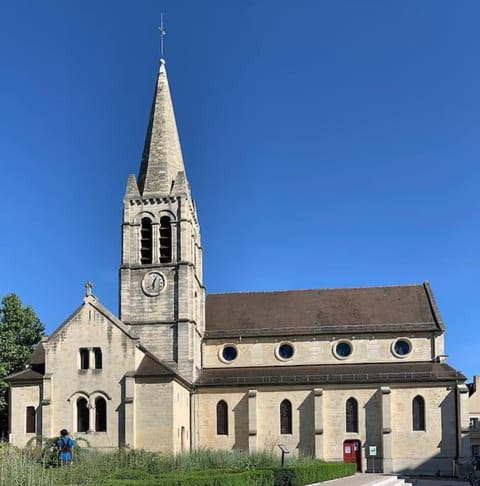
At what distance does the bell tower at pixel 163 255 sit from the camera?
5569cm

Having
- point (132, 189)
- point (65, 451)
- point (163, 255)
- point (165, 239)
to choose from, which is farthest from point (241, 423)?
point (65, 451)

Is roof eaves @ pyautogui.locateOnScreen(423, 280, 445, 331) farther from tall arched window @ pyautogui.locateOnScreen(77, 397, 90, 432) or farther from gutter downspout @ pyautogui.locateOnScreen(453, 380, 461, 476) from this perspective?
tall arched window @ pyautogui.locateOnScreen(77, 397, 90, 432)

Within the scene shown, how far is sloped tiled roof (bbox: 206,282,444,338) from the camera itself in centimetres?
5941

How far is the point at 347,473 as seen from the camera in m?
44.9

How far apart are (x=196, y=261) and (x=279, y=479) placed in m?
29.7

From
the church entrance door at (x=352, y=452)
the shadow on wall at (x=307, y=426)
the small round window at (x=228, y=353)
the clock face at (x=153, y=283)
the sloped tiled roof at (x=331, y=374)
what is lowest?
Result: the church entrance door at (x=352, y=452)

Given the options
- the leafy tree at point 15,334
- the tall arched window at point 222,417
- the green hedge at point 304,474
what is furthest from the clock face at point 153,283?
the green hedge at point 304,474

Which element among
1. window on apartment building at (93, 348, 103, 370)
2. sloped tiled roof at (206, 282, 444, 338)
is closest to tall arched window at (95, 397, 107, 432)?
window on apartment building at (93, 348, 103, 370)

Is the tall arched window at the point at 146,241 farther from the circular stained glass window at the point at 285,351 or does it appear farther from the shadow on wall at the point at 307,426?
the shadow on wall at the point at 307,426

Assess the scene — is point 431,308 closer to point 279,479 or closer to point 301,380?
point 301,380

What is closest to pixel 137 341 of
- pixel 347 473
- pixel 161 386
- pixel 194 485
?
pixel 161 386

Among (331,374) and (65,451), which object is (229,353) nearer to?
(331,374)

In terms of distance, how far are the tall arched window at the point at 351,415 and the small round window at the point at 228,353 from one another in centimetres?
963

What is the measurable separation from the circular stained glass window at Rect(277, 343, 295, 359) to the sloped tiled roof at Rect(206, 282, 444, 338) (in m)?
1.10
